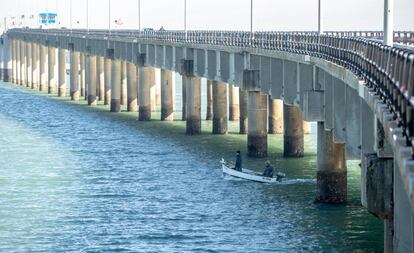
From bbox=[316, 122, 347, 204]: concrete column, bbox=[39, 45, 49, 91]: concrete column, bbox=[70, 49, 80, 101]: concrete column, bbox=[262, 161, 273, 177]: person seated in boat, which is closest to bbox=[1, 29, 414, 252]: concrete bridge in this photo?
bbox=[316, 122, 347, 204]: concrete column

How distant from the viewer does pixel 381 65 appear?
37.0 meters

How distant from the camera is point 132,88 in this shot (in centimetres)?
11475

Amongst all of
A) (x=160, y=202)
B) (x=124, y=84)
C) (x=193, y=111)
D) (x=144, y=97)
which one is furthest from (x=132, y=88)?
(x=160, y=202)

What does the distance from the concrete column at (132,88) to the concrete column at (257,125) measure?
134ft

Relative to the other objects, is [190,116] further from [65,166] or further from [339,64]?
[339,64]

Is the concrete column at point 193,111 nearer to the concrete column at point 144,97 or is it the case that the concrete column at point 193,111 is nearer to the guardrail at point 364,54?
the guardrail at point 364,54

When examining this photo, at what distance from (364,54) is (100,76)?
96.1 m

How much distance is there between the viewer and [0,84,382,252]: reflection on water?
4603 cm

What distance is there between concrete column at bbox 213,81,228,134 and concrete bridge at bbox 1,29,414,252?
0.10 meters

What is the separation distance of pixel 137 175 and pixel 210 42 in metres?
21.6

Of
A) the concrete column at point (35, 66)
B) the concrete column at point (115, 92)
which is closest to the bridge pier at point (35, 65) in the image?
the concrete column at point (35, 66)

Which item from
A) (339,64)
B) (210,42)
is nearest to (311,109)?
(339,64)

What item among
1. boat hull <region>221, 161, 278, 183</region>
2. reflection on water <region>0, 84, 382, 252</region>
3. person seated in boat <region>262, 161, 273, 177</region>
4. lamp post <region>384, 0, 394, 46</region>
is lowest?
reflection on water <region>0, 84, 382, 252</region>

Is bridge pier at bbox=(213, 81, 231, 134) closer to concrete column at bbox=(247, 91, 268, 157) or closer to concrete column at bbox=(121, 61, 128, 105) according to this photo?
concrete column at bbox=(247, 91, 268, 157)
